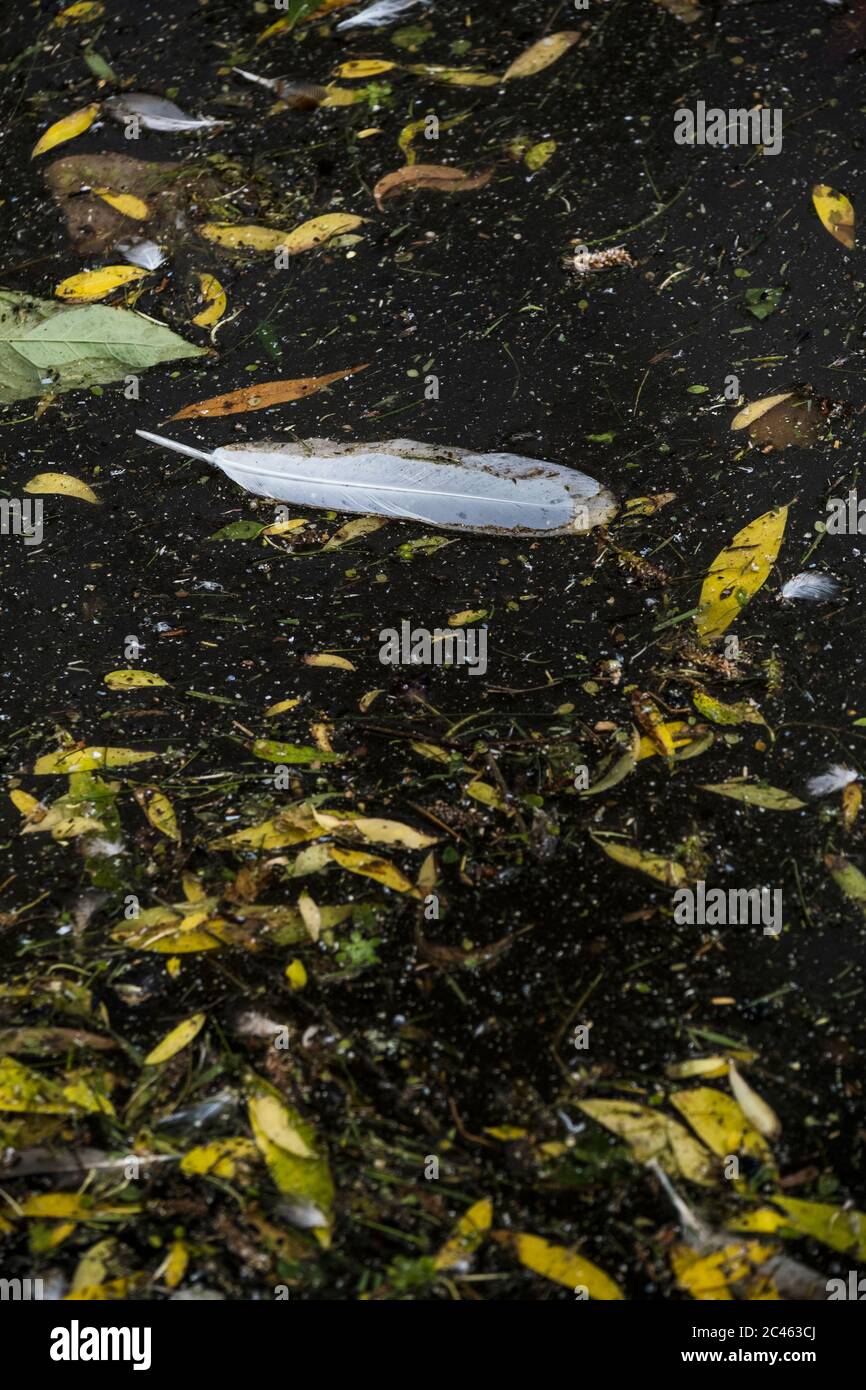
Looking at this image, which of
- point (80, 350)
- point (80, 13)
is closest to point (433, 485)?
point (80, 350)

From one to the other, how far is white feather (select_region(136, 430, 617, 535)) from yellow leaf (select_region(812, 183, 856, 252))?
0.89 meters

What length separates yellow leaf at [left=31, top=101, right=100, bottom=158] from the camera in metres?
2.89

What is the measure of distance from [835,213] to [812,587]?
1022mm

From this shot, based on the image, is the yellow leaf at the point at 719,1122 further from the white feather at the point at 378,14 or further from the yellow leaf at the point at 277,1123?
the white feather at the point at 378,14

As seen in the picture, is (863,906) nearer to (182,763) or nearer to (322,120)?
(182,763)

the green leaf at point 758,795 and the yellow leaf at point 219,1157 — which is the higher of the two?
the green leaf at point 758,795

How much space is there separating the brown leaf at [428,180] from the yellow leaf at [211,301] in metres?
0.45

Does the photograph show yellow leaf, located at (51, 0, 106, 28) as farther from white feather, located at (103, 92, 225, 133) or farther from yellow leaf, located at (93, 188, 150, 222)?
yellow leaf, located at (93, 188, 150, 222)

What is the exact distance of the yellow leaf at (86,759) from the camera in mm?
1963

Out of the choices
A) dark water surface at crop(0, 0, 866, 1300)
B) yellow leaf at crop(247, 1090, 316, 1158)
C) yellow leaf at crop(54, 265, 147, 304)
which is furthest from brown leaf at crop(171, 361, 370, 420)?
yellow leaf at crop(247, 1090, 316, 1158)

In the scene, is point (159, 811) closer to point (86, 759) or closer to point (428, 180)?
point (86, 759)

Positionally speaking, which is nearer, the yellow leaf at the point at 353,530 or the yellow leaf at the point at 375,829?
the yellow leaf at the point at 375,829

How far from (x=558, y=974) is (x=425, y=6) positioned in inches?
104

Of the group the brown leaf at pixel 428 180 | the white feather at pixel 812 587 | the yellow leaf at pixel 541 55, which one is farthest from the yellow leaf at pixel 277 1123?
the yellow leaf at pixel 541 55
